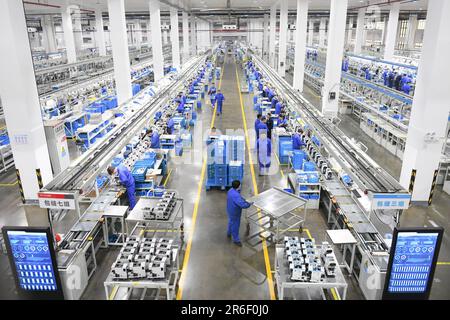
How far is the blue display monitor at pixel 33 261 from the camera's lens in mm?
5118

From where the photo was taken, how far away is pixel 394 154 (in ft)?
43.6

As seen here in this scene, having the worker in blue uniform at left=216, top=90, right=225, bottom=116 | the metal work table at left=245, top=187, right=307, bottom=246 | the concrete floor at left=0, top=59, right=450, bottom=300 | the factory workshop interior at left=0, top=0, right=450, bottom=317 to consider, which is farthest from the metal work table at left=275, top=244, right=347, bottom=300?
the worker in blue uniform at left=216, top=90, right=225, bottom=116

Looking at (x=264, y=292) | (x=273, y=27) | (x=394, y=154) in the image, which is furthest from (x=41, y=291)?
(x=273, y=27)

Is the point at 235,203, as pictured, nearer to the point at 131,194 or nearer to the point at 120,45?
the point at 131,194

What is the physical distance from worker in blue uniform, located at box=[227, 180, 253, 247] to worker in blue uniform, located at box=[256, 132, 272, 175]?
383 cm

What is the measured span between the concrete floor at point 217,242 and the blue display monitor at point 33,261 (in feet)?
2.99

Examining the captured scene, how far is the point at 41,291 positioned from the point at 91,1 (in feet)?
74.7

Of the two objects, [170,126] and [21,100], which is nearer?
[21,100]

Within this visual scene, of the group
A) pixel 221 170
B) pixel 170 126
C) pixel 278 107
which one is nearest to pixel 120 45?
pixel 170 126

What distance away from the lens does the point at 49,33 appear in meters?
38.7

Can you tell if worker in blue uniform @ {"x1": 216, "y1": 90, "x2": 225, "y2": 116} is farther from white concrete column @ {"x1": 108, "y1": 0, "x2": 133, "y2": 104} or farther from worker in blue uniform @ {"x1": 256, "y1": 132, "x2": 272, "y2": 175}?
worker in blue uniform @ {"x1": 256, "y1": 132, "x2": 272, "y2": 175}

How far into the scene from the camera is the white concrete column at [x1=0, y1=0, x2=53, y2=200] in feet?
26.6

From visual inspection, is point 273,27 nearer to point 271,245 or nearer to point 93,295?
point 271,245

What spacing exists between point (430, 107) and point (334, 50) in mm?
4528
